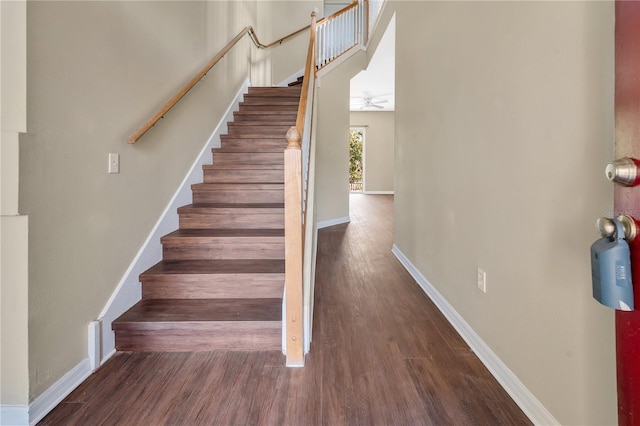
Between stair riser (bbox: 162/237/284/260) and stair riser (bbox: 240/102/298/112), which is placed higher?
stair riser (bbox: 240/102/298/112)

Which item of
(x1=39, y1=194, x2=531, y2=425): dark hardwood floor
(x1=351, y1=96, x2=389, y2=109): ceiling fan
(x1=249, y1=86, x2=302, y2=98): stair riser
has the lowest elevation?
(x1=39, y1=194, x2=531, y2=425): dark hardwood floor

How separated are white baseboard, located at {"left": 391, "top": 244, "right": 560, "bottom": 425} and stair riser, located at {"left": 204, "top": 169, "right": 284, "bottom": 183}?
68.1 inches

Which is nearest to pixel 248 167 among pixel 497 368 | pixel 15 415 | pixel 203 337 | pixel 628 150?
pixel 203 337

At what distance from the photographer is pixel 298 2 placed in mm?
6102

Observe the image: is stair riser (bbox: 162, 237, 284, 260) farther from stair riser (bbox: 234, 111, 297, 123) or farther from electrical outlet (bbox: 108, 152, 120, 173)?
stair riser (bbox: 234, 111, 297, 123)

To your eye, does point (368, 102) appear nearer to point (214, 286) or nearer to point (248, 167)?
point (248, 167)

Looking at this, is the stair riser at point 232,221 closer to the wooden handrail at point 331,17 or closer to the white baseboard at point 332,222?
the white baseboard at point 332,222

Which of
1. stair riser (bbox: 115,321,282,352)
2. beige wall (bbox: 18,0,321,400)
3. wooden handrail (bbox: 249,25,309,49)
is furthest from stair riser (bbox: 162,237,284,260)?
wooden handrail (bbox: 249,25,309,49)

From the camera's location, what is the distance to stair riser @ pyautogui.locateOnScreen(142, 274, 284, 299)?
6.89ft

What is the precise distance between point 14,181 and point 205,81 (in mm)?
2355

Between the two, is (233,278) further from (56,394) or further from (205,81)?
(205,81)

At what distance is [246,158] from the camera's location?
336 cm

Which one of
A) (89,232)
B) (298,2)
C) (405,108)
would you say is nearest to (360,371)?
(89,232)

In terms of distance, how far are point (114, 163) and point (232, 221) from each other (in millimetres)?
960
